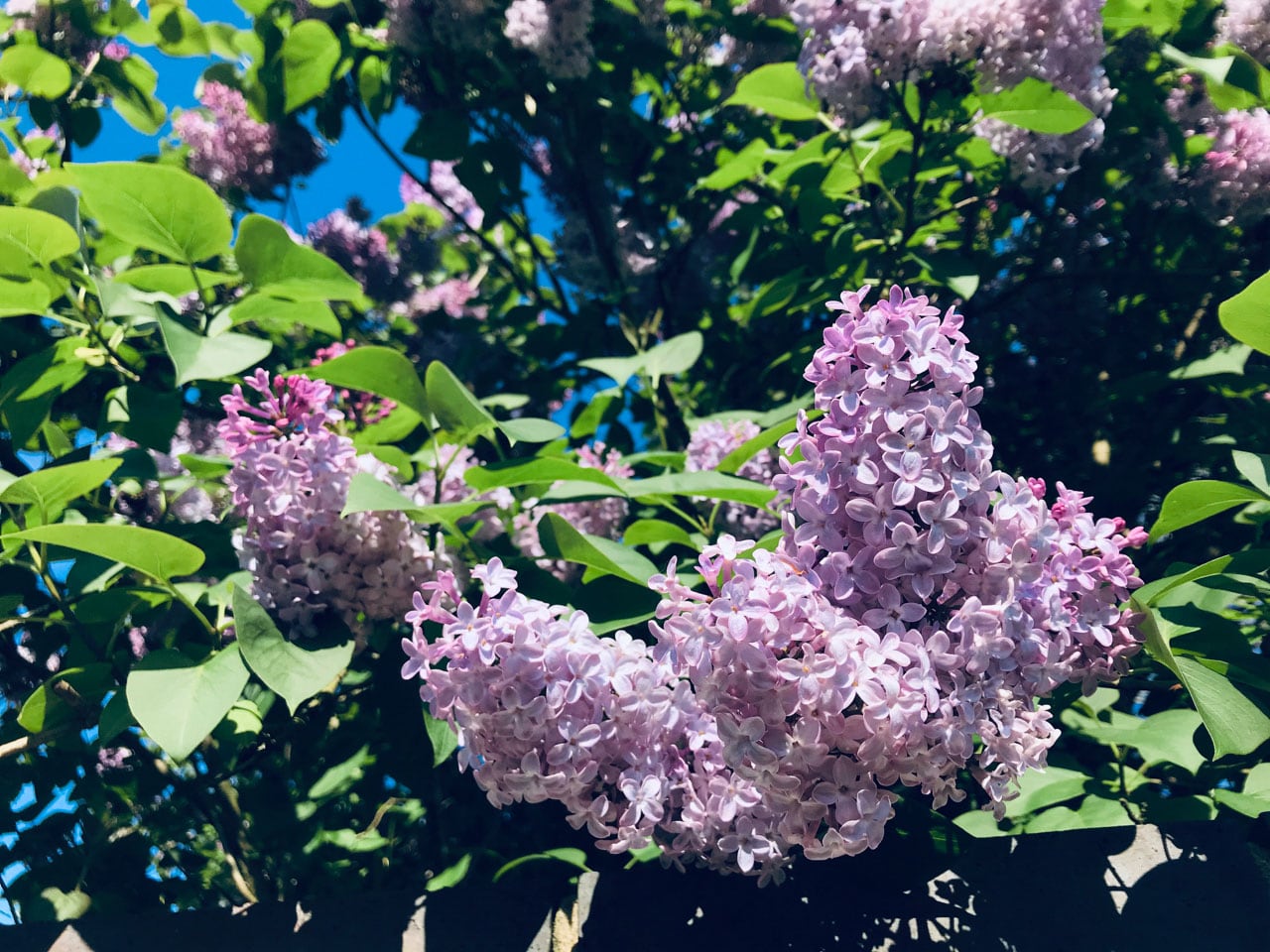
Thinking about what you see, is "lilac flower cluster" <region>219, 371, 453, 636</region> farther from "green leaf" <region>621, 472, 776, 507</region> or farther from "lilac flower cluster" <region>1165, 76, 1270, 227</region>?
"lilac flower cluster" <region>1165, 76, 1270, 227</region>

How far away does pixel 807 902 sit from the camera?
1198 mm

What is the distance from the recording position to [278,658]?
119 centimetres

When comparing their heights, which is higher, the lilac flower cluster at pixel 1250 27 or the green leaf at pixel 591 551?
the lilac flower cluster at pixel 1250 27

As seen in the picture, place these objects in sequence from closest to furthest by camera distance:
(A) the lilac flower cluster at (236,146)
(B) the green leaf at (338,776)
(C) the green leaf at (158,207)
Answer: (C) the green leaf at (158,207) < (B) the green leaf at (338,776) < (A) the lilac flower cluster at (236,146)

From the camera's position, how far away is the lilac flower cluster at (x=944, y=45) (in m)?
1.58

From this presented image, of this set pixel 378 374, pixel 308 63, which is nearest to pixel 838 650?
pixel 378 374

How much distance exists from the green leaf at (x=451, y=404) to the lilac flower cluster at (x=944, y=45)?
90 centimetres

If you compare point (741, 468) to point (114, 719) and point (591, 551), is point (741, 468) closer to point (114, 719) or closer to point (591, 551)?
point (591, 551)

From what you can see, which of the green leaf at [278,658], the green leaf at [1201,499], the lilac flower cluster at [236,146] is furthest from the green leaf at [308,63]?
the green leaf at [1201,499]

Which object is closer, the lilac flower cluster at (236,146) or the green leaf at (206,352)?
the green leaf at (206,352)

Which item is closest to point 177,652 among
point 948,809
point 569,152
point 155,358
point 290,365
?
point 155,358

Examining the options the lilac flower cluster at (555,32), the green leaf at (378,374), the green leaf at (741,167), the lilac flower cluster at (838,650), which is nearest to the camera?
the lilac flower cluster at (838,650)

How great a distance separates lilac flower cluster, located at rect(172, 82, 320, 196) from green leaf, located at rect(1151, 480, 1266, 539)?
284 centimetres

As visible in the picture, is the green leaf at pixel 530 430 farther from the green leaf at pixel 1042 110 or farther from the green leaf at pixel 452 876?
the green leaf at pixel 1042 110
